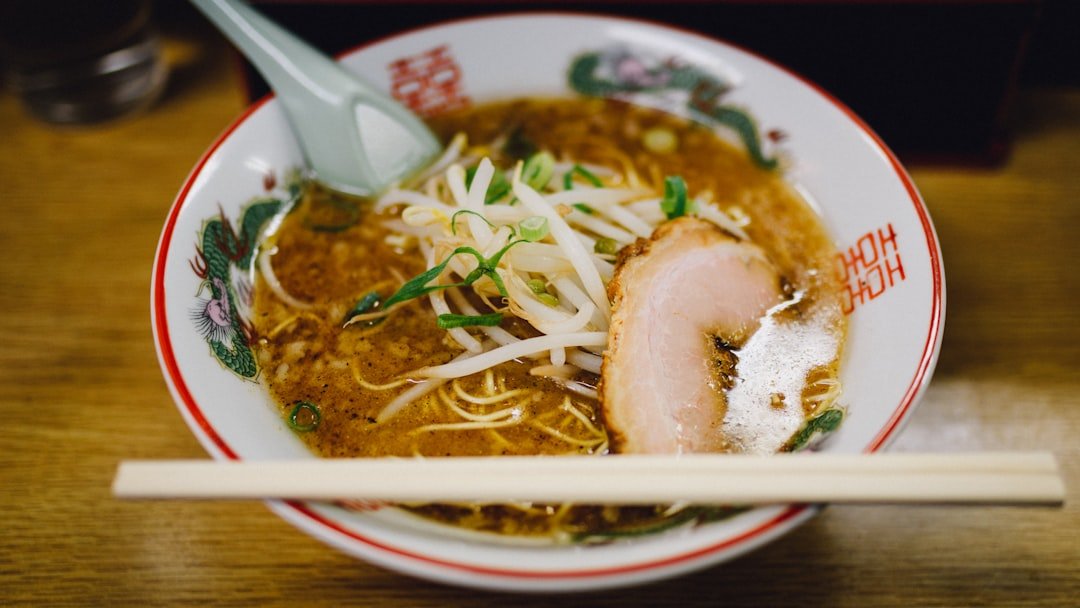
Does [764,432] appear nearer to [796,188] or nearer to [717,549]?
[717,549]

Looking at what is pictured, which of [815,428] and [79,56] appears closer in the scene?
[815,428]

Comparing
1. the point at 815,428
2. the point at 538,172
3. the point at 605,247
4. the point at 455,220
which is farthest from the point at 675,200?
the point at 815,428

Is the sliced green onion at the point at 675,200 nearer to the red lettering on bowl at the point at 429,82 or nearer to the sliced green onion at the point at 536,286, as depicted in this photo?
the sliced green onion at the point at 536,286

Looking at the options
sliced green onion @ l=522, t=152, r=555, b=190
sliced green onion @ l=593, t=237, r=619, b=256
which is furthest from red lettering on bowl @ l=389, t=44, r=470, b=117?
sliced green onion @ l=593, t=237, r=619, b=256

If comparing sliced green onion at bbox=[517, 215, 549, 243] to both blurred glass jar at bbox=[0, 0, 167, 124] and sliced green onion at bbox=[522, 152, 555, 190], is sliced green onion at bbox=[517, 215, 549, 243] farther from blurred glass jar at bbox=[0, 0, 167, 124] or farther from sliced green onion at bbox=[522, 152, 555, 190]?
blurred glass jar at bbox=[0, 0, 167, 124]

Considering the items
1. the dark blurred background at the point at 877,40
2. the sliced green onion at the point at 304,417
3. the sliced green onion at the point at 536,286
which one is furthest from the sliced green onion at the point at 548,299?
the dark blurred background at the point at 877,40

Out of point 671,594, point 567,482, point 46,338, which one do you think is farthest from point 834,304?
point 46,338

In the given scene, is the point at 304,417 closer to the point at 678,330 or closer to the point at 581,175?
the point at 678,330
